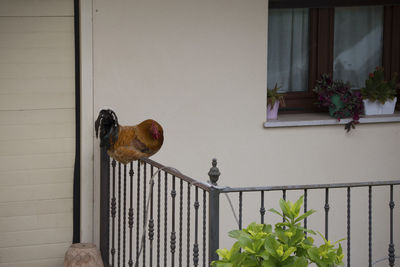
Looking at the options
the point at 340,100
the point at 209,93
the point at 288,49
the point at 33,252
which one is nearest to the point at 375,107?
the point at 340,100

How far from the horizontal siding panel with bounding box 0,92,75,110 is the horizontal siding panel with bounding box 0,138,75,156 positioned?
0.77 feet

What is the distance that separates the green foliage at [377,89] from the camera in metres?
6.48

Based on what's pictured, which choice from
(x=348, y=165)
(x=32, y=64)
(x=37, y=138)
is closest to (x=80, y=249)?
(x=37, y=138)

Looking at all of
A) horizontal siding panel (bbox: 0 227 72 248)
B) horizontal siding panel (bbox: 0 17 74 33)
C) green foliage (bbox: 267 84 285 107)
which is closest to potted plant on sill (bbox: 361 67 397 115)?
green foliage (bbox: 267 84 285 107)

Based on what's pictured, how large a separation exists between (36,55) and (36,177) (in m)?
0.84

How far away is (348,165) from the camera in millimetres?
6430

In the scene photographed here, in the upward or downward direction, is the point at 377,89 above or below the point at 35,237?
above

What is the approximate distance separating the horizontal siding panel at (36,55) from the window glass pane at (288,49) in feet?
5.73

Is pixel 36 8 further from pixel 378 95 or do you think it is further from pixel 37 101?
pixel 378 95

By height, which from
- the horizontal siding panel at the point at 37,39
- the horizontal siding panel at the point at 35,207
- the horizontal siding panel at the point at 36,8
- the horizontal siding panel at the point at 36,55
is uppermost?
the horizontal siding panel at the point at 36,8

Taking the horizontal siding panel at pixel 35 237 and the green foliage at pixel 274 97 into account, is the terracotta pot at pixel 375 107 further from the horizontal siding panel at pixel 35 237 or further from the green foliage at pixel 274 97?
the horizontal siding panel at pixel 35 237

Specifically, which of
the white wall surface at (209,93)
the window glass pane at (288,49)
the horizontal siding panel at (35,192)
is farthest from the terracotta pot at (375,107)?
the horizontal siding panel at (35,192)

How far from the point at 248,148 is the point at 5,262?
1.94 metres

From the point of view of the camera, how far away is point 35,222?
5.72 meters
